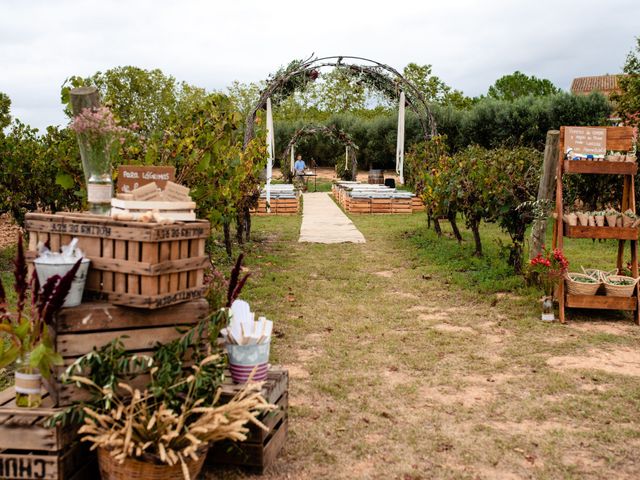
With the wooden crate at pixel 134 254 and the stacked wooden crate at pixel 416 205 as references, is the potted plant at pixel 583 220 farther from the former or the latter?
the stacked wooden crate at pixel 416 205

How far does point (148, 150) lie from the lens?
20.3 feet

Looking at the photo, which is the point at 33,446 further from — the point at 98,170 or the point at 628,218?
the point at 628,218

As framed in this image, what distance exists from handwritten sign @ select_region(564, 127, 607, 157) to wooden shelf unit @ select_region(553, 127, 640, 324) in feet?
0.30

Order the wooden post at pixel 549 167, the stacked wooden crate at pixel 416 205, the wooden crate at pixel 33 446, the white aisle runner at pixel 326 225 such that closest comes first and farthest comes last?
the wooden crate at pixel 33 446 → the wooden post at pixel 549 167 → the white aisle runner at pixel 326 225 → the stacked wooden crate at pixel 416 205

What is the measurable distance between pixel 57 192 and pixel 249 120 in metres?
5.92

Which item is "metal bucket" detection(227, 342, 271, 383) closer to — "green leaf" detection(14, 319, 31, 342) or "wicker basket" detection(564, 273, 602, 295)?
"green leaf" detection(14, 319, 31, 342)

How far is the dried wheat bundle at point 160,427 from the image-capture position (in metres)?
2.70

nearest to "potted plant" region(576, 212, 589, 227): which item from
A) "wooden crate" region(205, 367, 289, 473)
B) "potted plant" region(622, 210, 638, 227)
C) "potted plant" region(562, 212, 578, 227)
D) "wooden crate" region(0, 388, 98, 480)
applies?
"potted plant" region(562, 212, 578, 227)

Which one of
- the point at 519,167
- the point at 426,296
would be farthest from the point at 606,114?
the point at 426,296

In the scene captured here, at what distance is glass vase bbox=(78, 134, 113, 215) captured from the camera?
373cm

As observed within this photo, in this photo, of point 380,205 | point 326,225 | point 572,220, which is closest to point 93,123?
point 572,220

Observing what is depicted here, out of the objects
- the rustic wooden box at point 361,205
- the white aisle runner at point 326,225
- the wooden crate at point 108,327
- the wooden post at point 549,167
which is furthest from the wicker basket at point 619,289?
the rustic wooden box at point 361,205

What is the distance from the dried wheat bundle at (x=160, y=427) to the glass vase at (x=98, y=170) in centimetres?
122

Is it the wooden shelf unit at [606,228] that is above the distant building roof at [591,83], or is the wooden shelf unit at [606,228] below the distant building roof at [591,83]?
below
